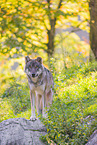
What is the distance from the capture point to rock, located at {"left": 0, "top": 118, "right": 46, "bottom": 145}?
5500 mm

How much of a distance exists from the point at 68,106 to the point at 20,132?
7.89ft

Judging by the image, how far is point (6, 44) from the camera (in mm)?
16828

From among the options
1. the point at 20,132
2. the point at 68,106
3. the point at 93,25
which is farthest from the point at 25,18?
the point at 20,132

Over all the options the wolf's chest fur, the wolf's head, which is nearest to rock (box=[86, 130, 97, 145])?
the wolf's chest fur

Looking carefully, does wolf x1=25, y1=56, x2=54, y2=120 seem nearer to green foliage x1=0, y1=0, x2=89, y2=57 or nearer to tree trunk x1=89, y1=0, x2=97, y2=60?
tree trunk x1=89, y1=0, x2=97, y2=60

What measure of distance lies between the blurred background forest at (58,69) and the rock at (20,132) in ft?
1.26

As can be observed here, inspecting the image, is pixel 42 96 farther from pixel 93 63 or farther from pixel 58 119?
pixel 93 63

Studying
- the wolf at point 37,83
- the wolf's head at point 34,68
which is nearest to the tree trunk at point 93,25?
the wolf at point 37,83

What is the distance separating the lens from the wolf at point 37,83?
671cm

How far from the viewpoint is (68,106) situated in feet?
25.1

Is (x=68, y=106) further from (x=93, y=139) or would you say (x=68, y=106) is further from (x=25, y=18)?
(x=25, y=18)

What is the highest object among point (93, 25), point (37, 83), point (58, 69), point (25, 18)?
point (93, 25)

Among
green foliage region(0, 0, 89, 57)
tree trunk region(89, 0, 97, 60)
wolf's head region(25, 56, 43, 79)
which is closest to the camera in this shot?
wolf's head region(25, 56, 43, 79)

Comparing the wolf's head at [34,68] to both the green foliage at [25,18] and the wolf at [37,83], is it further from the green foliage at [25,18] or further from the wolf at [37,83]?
the green foliage at [25,18]
